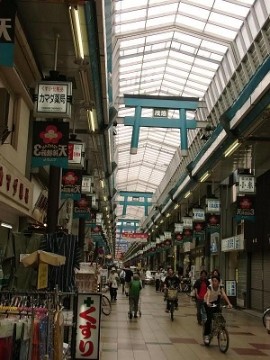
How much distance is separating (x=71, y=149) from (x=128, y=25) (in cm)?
650

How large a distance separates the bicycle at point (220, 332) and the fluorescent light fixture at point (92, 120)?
5.32 meters

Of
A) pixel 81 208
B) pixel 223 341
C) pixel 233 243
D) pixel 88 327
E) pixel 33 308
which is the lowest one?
pixel 223 341

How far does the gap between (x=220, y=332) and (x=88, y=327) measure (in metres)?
4.19

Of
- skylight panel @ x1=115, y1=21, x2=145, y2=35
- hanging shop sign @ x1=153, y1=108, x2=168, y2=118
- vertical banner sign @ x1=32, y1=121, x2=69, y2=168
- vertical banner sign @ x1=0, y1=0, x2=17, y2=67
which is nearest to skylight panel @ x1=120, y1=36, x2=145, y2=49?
skylight panel @ x1=115, y1=21, x2=145, y2=35

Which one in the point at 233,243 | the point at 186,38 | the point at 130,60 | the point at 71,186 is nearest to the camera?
the point at 71,186

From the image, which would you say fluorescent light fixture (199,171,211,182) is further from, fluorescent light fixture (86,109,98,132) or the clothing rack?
→ the clothing rack

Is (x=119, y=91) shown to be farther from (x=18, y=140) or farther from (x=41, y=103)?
(x=41, y=103)

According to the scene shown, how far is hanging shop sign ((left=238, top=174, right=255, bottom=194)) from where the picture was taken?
16.8m

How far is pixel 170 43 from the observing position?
20.3 meters

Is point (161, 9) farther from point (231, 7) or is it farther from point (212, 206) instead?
point (212, 206)

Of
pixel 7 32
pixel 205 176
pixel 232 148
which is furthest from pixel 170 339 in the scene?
pixel 7 32

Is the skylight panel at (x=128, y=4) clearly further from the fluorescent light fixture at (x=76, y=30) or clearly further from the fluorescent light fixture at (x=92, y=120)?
the fluorescent light fixture at (x=76, y=30)

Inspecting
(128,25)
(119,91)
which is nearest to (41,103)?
(128,25)

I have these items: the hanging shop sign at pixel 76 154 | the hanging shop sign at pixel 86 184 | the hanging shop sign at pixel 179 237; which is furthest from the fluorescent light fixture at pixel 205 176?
the hanging shop sign at pixel 179 237
